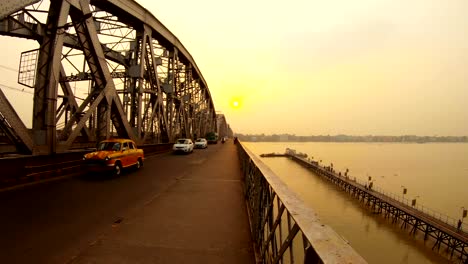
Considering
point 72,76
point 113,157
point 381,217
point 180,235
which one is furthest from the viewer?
point 381,217

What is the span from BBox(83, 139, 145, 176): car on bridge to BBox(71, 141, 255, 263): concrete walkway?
5.17m

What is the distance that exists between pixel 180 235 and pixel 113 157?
363 inches

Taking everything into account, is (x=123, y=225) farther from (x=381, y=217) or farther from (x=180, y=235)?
(x=381, y=217)

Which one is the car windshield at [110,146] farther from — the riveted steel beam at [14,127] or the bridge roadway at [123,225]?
the bridge roadway at [123,225]

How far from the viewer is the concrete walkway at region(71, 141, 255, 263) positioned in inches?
190

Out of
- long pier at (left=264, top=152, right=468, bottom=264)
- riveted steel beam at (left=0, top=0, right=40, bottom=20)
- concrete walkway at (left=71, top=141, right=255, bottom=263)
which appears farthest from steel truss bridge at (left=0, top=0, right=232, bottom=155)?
long pier at (left=264, top=152, right=468, bottom=264)

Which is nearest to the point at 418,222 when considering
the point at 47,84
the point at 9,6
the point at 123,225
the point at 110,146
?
the point at 110,146

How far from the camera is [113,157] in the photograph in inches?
545

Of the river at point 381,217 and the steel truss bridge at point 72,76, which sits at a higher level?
the steel truss bridge at point 72,76

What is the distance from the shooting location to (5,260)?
464 cm

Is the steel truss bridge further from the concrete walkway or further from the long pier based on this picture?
the long pier

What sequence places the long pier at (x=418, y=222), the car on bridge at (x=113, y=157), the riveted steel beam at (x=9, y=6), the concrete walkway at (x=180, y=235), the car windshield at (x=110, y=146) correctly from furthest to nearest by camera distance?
1. the long pier at (x=418, y=222)
2. the car windshield at (x=110, y=146)
3. the car on bridge at (x=113, y=157)
4. the riveted steel beam at (x=9, y=6)
5. the concrete walkway at (x=180, y=235)

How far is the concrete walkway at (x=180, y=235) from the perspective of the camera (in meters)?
4.84

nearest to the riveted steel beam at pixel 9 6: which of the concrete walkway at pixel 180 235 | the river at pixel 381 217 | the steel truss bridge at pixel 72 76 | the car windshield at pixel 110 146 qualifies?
the steel truss bridge at pixel 72 76
